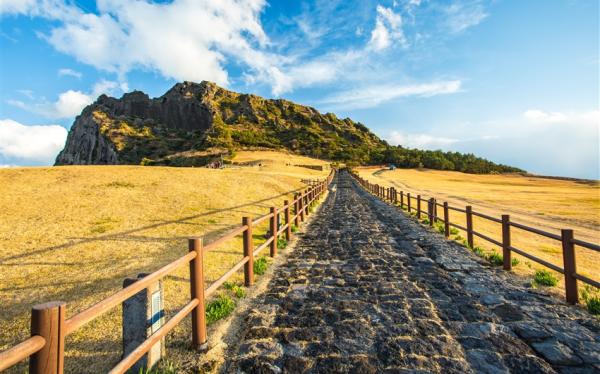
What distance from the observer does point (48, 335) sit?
1992mm

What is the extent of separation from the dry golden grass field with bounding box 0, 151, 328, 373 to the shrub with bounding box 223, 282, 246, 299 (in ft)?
2.47

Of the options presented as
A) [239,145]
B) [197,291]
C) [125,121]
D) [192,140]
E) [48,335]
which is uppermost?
[125,121]

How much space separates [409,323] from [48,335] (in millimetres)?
4252

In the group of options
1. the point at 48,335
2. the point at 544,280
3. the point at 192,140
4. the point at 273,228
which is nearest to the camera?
the point at 48,335

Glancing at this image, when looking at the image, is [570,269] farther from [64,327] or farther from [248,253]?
[64,327]

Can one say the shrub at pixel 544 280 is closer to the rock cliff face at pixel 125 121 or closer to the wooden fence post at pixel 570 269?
the wooden fence post at pixel 570 269

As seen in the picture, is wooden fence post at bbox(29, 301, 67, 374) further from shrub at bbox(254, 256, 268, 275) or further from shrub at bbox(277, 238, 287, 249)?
shrub at bbox(277, 238, 287, 249)

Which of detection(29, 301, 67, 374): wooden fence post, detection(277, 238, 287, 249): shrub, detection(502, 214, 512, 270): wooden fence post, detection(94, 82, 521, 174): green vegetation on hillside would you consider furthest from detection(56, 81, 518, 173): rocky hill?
detection(29, 301, 67, 374): wooden fence post

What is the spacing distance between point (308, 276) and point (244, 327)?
2577mm

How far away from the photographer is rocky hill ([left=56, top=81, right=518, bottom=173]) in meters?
110

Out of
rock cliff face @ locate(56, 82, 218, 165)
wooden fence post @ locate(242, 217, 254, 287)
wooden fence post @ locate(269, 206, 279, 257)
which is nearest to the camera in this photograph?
wooden fence post @ locate(242, 217, 254, 287)

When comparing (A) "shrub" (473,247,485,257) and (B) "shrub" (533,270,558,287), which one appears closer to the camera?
(B) "shrub" (533,270,558,287)

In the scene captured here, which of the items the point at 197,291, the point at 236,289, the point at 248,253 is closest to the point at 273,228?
the point at 248,253

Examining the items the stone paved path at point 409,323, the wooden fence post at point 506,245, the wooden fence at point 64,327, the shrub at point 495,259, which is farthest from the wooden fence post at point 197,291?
the shrub at point 495,259
